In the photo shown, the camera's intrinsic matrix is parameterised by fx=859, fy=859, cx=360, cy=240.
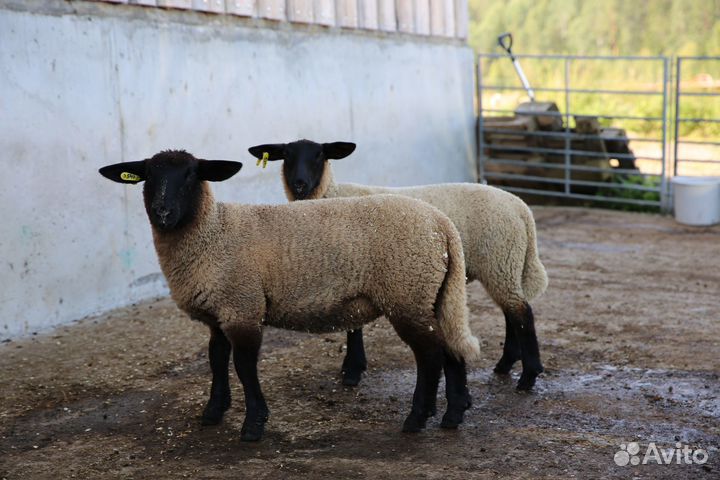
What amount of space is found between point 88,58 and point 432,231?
13.0ft

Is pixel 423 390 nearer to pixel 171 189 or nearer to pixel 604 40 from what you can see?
pixel 171 189

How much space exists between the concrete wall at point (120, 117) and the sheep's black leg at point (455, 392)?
3744mm

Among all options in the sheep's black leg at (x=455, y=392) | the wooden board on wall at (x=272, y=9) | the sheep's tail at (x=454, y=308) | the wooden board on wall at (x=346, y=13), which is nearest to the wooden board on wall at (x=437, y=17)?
the wooden board on wall at (x=346, y=13)

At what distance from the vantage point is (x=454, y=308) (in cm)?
495

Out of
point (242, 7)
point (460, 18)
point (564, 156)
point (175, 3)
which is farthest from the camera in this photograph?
point (564, 156)

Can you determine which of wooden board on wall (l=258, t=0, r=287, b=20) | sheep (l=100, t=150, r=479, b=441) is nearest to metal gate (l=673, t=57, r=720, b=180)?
wooden board on wall (l=258, t=0, r=287, b=20)

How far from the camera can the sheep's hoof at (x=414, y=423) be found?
4.93 metres

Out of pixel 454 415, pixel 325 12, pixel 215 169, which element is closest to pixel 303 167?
pixel 215 169

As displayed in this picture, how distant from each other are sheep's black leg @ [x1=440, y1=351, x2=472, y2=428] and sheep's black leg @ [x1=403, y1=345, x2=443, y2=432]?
0.10m

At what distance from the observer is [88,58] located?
7.35m

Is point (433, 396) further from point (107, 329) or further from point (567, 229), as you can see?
point (567, 229)

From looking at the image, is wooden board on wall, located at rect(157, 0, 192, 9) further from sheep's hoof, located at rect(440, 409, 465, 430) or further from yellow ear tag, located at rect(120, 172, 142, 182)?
sheep's hoof, located at rect(440, 409, 465, 430)

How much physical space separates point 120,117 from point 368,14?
4.13 m

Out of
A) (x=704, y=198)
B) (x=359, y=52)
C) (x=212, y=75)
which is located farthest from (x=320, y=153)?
(x=704, y=198)
